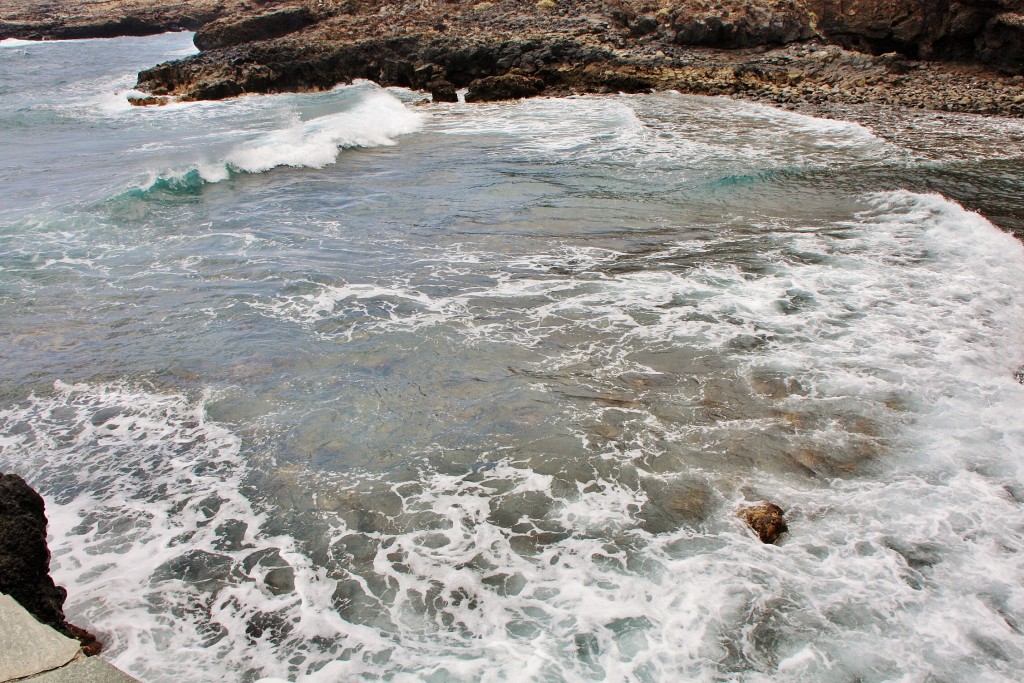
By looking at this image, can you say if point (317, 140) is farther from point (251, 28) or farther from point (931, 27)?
point (251, 28)

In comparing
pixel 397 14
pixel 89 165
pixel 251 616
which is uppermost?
pixel 397 14

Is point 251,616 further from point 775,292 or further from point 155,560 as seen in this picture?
point 775,292

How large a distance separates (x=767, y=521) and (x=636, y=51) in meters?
24.0

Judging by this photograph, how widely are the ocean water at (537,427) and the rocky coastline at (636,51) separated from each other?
29.2ft

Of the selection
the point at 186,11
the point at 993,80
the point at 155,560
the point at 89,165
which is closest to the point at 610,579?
the point at 155,560

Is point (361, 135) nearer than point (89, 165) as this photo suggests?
No

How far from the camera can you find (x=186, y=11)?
2259 inches

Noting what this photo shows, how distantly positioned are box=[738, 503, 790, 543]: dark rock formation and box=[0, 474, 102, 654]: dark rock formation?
3.93 meters

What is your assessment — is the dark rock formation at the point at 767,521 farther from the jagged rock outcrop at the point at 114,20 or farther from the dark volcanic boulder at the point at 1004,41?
the jagged rock outcrop at the point at 114,20

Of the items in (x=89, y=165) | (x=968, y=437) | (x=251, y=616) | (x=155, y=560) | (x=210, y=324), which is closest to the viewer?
(x=251, y=616)

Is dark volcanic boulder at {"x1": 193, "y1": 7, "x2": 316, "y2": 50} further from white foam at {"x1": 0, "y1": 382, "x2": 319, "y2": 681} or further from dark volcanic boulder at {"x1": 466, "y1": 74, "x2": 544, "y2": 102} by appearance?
white foam at {"x1": 0, "y1": 382, "x2": 319, "y2": 681}

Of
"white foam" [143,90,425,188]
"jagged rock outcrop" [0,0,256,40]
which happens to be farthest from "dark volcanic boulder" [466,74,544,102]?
"jagged rock outcrop" [0,0,256,40]

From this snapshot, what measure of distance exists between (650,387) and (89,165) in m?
16.2

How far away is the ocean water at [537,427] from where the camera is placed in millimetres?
3818
